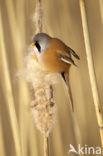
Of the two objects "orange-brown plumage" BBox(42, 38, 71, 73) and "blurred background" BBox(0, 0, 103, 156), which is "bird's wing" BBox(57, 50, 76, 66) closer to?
"orange-brown plumage" BBox(42, 38, 71, 73)

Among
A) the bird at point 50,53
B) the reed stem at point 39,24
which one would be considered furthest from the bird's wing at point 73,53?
the reed stem at point 39,24

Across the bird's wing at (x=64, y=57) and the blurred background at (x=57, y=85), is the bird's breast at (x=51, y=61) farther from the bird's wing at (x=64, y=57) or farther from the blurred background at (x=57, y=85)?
the blurred background at (x=57, y=85)

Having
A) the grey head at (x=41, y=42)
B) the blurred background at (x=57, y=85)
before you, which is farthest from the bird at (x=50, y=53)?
the blurred background at (x=57, y=85)

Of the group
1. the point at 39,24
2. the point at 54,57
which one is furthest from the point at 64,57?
the point at 39,24

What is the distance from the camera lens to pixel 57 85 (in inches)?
36.8

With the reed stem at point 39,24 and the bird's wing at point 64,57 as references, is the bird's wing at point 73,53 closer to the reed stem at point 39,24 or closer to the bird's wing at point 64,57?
the bird's wing at point 64,57

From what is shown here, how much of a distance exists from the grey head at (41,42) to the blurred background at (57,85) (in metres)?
0.16

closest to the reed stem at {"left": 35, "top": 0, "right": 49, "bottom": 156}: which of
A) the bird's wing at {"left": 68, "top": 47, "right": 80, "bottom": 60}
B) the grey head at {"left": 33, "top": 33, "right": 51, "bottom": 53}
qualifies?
the grey head at {"left": 33, "top": 33, "right": 51, "bottom": 53}

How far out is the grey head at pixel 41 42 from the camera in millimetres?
750

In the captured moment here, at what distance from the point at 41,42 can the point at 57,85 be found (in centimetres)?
25

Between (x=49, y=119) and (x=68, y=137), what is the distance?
0.83 feet

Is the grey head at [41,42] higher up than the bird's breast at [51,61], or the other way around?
the grey head at [41,42]

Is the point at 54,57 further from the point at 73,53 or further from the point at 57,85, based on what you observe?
the point at 57,85

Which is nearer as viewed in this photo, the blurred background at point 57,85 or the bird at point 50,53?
the bird at point 50,53
